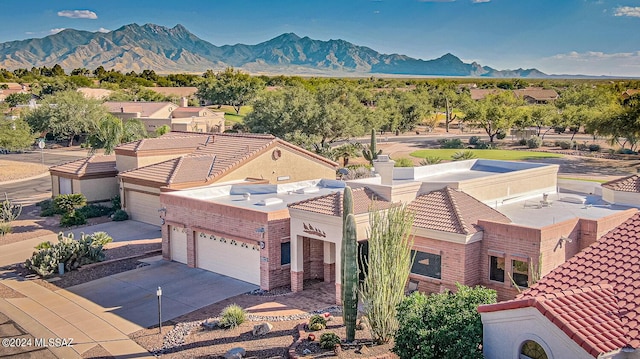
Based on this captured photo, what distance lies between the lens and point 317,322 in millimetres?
18234

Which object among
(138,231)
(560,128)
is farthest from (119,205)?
(560,128)

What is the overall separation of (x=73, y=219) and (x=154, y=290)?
14.0m

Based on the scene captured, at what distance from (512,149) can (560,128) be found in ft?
69.5

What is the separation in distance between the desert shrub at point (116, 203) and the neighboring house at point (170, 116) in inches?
1249

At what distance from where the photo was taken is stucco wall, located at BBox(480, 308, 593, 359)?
440 inches

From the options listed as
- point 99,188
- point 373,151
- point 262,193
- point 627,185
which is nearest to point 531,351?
point 627,185

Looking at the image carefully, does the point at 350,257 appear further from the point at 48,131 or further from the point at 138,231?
the point at 48,131

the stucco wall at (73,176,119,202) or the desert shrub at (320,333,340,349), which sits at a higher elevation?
the stucco wall at (73,176,119,202)

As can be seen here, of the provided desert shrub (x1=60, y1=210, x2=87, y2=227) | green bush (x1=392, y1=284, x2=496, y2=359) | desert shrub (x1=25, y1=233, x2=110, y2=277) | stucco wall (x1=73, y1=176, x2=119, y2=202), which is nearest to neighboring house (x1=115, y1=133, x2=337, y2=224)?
stucco wall (x1=73, y1=176, x2=119, y2=202)

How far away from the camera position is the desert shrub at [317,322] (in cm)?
1803

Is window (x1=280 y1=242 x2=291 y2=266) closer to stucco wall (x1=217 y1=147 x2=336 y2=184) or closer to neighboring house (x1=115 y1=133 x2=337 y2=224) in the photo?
neighboring house (x1=115 y1=133 x2=337 y2=224)

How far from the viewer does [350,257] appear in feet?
55.6

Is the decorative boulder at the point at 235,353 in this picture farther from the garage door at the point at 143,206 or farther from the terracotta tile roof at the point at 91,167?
the terracotta tile roof at the point at 91,167

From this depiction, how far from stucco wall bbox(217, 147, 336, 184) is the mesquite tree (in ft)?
58.7
